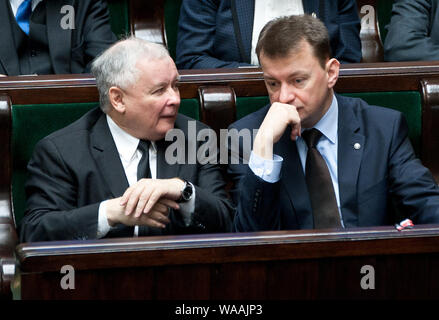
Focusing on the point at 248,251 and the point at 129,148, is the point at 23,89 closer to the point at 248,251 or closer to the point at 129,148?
the point at 129,148

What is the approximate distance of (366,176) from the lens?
1.11 meters

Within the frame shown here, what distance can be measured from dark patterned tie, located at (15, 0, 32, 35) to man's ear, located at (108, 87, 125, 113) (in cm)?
38

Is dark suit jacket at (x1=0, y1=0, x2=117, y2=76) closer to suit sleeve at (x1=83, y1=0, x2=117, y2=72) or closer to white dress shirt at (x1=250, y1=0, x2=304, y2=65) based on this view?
suit sleeve at (x1=83, y1=0, x2=117, y2=72)

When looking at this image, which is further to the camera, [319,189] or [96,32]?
[96,32]

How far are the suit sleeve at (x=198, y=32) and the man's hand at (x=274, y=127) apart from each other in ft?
1.29

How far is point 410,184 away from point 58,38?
2.16 feet

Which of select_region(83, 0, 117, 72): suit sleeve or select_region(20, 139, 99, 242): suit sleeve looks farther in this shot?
select_region(83, 0, 117, 72): suit sleeve

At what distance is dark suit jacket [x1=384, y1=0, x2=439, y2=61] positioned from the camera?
148 centimetres

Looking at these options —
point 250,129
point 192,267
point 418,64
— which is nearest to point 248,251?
point 192,267

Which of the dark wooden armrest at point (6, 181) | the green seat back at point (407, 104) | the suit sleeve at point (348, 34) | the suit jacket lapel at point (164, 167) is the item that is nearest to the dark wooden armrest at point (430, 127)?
the green seat back at point (407, 104)

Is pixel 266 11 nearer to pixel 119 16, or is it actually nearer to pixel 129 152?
pixel 119 16

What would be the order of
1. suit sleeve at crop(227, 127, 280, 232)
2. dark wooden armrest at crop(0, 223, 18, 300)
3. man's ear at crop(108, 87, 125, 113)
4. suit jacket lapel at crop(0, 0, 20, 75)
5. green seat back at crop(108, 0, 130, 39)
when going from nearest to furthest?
dark wooden armrest at crop(0, 223, 18, 300)
suit sleeve at crop(227, 127, 280, 232)
man's ear at crop(108, 87, 125, 113)
suit jacket lapel at crop(0, 0, 20, 75)
green seat back at crop(108, 0, 130, 39)

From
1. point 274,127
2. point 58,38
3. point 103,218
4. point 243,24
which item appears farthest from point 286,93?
point 58,38

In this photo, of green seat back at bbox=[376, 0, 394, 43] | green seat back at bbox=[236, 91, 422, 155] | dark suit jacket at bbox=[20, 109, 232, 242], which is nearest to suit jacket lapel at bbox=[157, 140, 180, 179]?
dark suit jacket at bbox=[20, 109, 232, 242]
